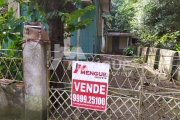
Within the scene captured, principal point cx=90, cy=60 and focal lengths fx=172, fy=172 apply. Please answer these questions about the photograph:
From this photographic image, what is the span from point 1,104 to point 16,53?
41.4 inches

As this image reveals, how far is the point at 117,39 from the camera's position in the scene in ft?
78.5

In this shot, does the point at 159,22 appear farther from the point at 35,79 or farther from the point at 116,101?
the point at 35,79

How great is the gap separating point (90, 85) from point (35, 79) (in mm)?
987

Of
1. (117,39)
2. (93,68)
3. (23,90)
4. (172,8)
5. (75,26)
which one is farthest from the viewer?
(117,39)

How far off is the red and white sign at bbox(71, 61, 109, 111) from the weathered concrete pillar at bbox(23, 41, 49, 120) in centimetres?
56

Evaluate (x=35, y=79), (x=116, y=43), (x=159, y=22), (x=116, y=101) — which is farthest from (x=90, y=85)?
(x=116, y=43)

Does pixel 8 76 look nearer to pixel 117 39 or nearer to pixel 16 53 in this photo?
pixel 16 53

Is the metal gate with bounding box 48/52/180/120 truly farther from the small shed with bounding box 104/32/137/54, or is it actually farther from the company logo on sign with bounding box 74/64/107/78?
the small shed with bounding box 104/32/137/54

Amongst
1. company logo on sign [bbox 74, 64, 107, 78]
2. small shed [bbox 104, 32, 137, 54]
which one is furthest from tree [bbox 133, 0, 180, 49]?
small shed [bbox 104, 32, 137, 54]

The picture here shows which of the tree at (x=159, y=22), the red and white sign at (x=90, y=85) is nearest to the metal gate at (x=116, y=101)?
the red and white sign at (x=90, y=85)

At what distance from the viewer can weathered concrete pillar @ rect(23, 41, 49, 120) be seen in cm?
299

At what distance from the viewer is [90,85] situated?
2.91 m

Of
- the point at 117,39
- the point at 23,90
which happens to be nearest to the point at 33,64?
the point at 23,90

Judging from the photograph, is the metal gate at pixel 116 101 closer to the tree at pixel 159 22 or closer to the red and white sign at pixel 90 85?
the red and white sign at pixel 90 85
